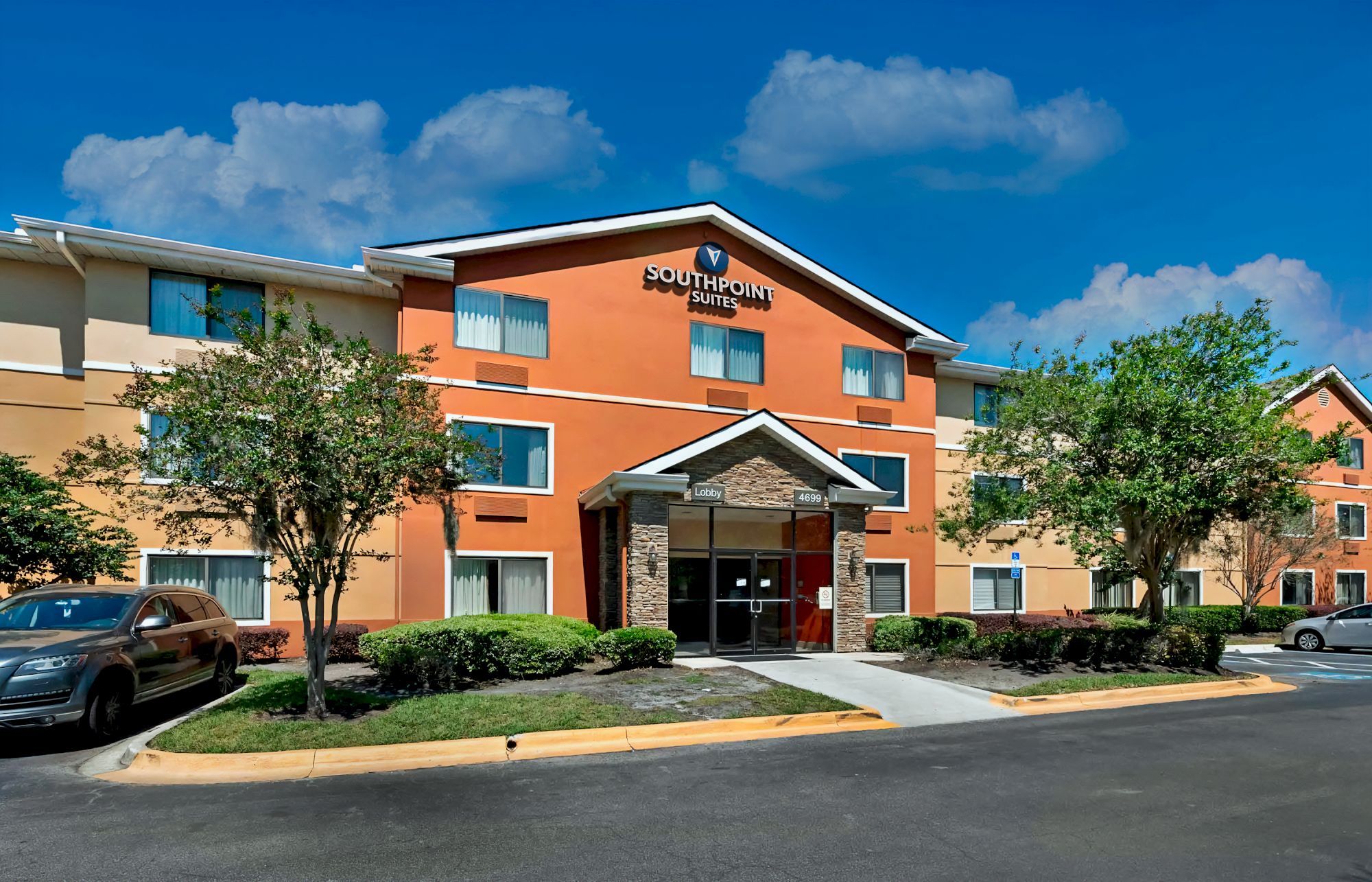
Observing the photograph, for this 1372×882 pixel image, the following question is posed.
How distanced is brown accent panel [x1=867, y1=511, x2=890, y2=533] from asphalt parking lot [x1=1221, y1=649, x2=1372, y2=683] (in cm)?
832

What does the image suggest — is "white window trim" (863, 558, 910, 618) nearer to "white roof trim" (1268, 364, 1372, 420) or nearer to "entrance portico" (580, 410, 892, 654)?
"entrance portico" (580, 410, 892, 654)

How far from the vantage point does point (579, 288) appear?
21.1 m

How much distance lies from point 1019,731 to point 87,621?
11.8m

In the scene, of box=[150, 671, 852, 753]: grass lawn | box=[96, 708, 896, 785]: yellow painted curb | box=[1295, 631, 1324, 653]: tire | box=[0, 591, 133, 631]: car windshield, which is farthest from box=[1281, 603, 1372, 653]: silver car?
box=[0, 591, 133, 631]: car windshield

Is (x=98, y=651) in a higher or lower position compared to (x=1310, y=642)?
higher

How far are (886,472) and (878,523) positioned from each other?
4.56ft

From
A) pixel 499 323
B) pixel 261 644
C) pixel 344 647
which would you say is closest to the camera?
pixel 344 647

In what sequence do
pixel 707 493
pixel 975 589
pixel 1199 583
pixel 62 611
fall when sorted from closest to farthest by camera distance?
pixel 62 611 < pixel 707 493 < pixel 975 589 < pixel 1199 583

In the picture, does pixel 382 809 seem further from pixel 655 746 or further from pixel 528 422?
pixel 528 422

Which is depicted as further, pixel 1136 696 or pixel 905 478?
pixel 905 478

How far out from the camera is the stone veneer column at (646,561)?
17969 millimetres

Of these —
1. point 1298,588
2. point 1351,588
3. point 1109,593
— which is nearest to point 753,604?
point 1109,593

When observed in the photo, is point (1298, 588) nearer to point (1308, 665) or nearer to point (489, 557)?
point (1308, 665)

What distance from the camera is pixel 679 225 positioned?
73.3 feet
